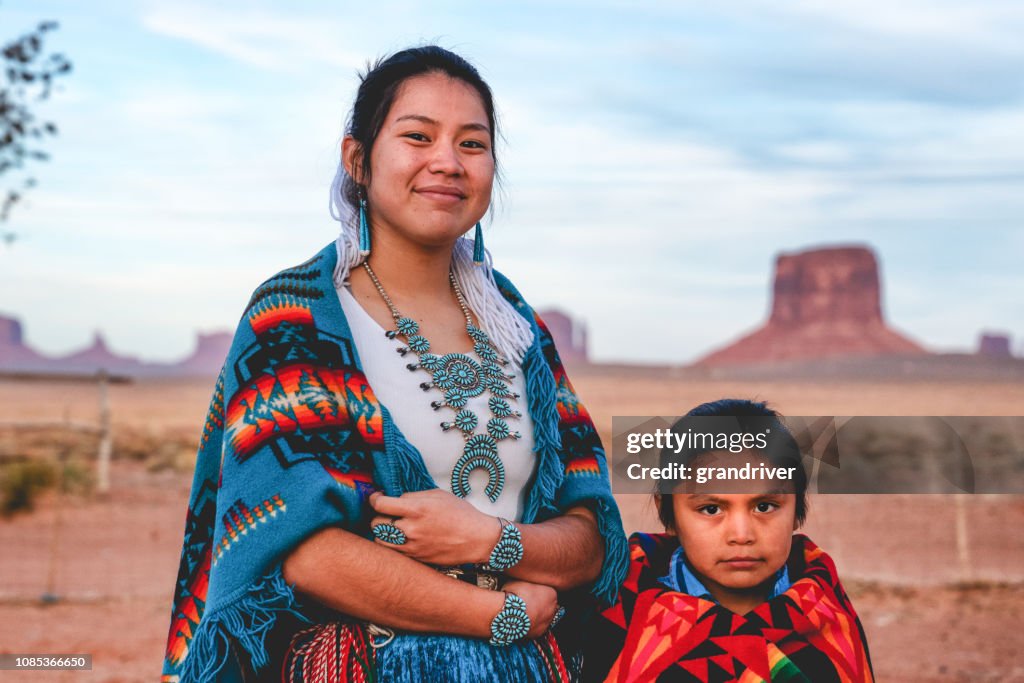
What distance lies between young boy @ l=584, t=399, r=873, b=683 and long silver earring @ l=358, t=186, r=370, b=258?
3.13ft

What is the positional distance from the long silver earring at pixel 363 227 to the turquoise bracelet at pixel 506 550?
703 mm

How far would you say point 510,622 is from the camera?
2.26 meters

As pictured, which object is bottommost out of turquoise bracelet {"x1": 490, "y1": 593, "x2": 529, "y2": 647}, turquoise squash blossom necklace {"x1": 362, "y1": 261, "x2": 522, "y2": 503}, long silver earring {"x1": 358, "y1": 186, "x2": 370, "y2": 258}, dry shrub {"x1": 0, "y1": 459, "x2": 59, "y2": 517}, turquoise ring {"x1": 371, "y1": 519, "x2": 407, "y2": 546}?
turquoise bracelet {"x1": 490, "y1": 593, "x2": 529, "y2": 647}

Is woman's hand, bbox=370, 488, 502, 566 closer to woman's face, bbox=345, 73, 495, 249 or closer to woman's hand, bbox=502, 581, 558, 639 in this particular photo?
woman's hand, bbox=502, 581, 558, 639

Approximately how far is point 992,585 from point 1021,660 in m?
2.67

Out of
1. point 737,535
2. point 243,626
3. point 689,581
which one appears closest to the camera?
point 243,626

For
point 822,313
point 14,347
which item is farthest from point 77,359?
point 822,313

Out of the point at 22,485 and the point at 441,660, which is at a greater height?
the point at 22,485

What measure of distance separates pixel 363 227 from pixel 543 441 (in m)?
0.65

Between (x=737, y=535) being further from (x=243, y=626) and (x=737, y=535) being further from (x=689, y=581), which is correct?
(x=243, y=626)

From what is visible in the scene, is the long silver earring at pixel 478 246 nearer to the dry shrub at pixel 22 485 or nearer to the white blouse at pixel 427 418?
the white blouse at pixel 427 418

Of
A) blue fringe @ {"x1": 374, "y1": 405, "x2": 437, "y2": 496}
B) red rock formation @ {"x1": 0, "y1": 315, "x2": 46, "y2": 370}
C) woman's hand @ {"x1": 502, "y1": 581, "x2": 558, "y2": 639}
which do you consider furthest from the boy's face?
red rock formation @ {"x1": 0, "y1": 315, "x2": 46, "y2": 370}

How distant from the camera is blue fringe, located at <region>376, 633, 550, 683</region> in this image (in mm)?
2227

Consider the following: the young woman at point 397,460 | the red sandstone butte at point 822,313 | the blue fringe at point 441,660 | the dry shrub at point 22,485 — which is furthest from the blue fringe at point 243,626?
the red sandstone butte at point 822,313
